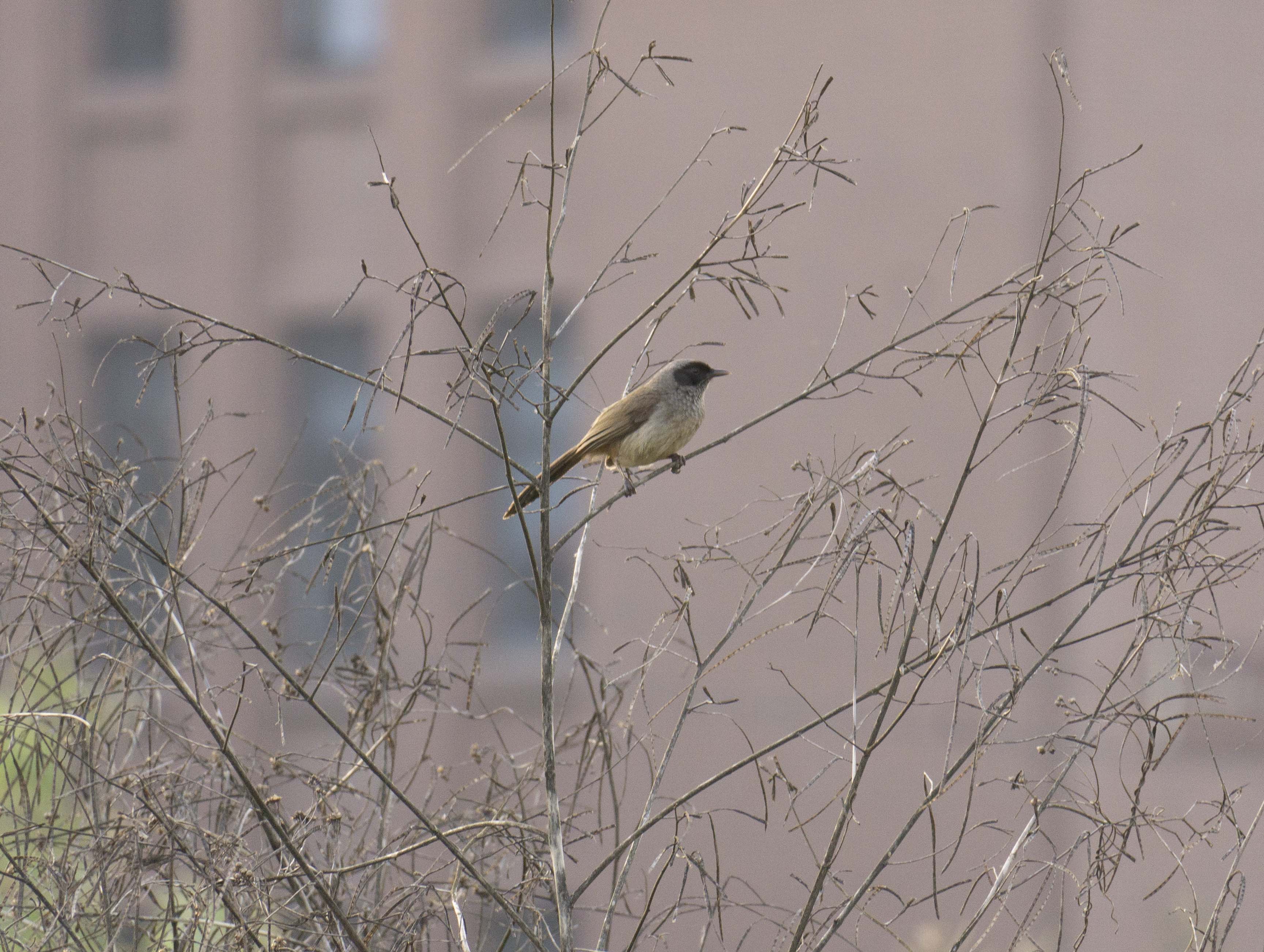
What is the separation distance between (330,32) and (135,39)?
6.13 feet

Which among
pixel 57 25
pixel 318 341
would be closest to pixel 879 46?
pixel 318 341

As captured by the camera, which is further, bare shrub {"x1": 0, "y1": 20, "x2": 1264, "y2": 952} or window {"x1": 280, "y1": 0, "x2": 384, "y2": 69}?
window {"x1": 280, "y1": 0, "x2": 384, "y2": 69}

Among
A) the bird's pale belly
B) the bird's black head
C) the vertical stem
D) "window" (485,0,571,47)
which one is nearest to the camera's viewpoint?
the vertical stem

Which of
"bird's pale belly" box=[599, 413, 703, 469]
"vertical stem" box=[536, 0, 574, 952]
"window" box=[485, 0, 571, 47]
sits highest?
"window" box=[485, 0, 571, 47]

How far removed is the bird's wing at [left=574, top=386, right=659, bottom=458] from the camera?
505 cm

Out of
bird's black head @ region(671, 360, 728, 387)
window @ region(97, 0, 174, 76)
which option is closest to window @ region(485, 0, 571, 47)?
window @ region(97, 0, 174, 76)

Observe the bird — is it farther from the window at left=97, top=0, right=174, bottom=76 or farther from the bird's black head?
the window at left=97, top=0, right=174, bottom=76

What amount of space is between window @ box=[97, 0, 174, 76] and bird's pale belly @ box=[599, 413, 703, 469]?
967cm

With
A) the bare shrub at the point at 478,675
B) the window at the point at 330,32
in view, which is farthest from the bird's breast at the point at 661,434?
the window at the point at 330,32

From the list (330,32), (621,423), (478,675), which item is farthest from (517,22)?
(478,675)

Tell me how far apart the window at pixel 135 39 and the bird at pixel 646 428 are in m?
9.60

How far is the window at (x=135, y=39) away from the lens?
43.0ft

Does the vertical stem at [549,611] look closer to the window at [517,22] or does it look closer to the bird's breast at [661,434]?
the bird's breast at [661,434]

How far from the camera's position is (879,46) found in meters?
10.4
